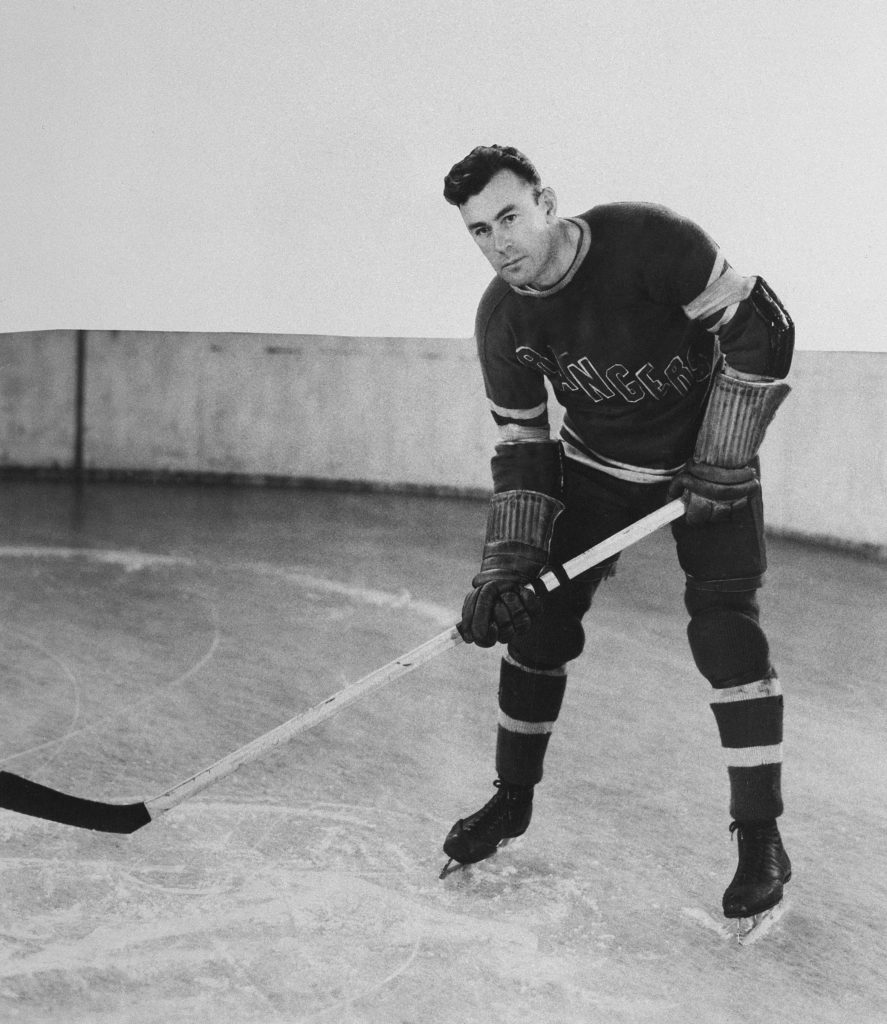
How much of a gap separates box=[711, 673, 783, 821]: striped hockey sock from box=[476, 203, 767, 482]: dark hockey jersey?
38 centimetres

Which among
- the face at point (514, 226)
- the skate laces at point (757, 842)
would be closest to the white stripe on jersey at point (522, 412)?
the face at point (514, 226)

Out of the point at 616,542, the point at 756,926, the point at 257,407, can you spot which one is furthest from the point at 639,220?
the point at 257,407

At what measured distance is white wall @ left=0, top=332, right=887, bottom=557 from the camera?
5625 millimetres

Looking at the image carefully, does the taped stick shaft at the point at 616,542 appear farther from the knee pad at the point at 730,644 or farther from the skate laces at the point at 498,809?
the skate laces at the point at 498,809

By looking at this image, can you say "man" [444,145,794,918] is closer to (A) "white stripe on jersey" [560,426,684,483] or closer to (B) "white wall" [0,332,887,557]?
(A) "white stripe on jersey" [560,426,684,483]

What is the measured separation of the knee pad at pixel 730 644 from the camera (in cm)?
178

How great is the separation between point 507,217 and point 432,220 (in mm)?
1475

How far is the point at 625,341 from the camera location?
1764 mm

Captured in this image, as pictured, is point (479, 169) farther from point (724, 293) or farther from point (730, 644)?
point (730, 644)

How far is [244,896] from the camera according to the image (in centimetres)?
178

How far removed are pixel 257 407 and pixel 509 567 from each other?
4146 millimetres

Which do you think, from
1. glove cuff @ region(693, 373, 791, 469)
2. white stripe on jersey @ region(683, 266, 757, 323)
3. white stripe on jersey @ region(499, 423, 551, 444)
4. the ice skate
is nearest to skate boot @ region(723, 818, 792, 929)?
the ice skate

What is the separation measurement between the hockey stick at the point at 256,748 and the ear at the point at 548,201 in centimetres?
49

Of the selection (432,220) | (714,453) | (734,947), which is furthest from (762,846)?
(432,220)
